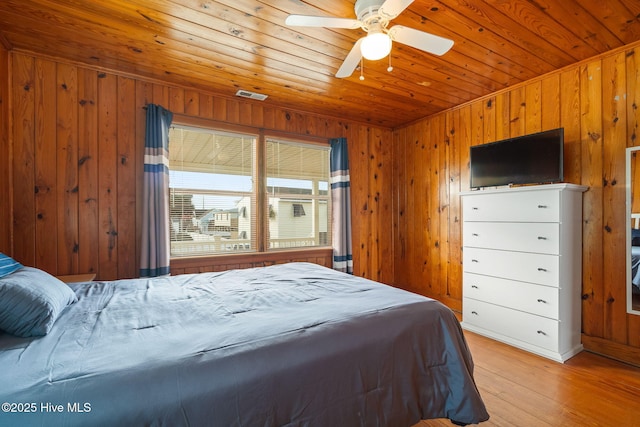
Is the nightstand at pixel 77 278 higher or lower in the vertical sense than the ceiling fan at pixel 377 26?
lower

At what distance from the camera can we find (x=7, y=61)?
2295 millimetres

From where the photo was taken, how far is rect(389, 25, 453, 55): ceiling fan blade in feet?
5.42

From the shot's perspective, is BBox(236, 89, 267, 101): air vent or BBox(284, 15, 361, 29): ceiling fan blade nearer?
BBox(284, 15, 361, 29): ceiling fan blade

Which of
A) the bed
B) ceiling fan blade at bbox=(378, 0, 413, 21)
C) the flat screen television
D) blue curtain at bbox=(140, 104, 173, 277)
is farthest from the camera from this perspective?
blue curtain at bbox=(140, 104, 173, 277)

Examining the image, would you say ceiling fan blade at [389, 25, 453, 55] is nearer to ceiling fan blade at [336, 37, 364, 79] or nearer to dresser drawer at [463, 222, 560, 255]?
ceiling fan blade at [336, 37, 364, 79]

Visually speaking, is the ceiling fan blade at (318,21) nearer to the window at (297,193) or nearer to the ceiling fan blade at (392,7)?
the ceiling fan blade at (392,7)

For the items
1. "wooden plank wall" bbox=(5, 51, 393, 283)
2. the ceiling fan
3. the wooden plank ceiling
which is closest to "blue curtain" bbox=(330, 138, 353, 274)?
the wooden plank ceiling

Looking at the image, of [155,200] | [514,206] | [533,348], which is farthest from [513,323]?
[155,200]

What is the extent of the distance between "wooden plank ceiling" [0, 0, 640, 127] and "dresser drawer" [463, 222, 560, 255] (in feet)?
4.69

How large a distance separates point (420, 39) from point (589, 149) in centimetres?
201

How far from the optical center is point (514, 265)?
2670 mm

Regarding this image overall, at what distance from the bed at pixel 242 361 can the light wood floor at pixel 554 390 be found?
0.64 meters

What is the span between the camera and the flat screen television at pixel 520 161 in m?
2.54

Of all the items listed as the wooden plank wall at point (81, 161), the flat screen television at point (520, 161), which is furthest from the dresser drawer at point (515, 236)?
the wooden plank wall at point (81, 161)
